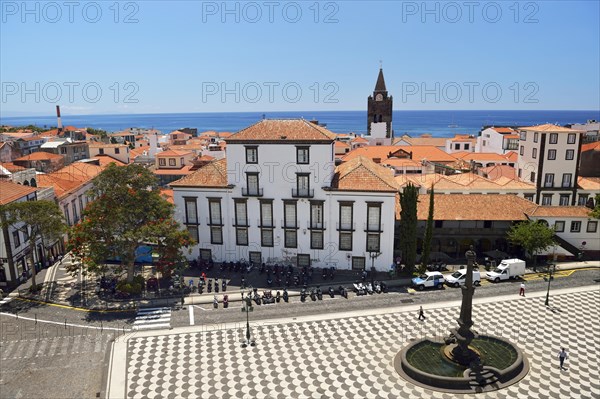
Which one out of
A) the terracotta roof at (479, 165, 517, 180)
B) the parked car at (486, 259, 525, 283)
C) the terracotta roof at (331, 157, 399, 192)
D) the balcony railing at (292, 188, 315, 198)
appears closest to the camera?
the parked car at (486, 259, 525, 283)

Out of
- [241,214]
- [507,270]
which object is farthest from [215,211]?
[507,270]

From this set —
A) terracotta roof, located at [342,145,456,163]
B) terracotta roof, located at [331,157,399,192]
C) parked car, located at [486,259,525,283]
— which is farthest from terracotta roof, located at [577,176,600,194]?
terracotta roof, located at [331,157,399,192]

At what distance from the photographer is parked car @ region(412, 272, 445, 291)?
4362 centimetres

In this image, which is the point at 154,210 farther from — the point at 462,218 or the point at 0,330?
the point at 462,218

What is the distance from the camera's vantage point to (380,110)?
113625 millimetres

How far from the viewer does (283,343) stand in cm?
3397

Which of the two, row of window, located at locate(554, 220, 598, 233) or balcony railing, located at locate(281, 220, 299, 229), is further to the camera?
row of window, located at locate(554, 220, 598, 233)

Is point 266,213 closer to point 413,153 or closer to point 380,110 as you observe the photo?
point 413,153

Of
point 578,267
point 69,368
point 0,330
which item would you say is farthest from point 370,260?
point 0,330

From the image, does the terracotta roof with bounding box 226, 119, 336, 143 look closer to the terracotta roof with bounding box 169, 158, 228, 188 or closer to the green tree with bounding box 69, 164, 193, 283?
the terracotta roof with bounding box 169, 158, 228, 188

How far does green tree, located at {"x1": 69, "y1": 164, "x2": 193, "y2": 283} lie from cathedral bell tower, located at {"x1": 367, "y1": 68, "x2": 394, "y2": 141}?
263 feet

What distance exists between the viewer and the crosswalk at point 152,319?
36656mm

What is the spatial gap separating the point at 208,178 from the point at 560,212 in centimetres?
3936

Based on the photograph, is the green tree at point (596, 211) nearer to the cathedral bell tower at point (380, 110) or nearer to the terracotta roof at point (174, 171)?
the terracotta roof at point (174, 171)
